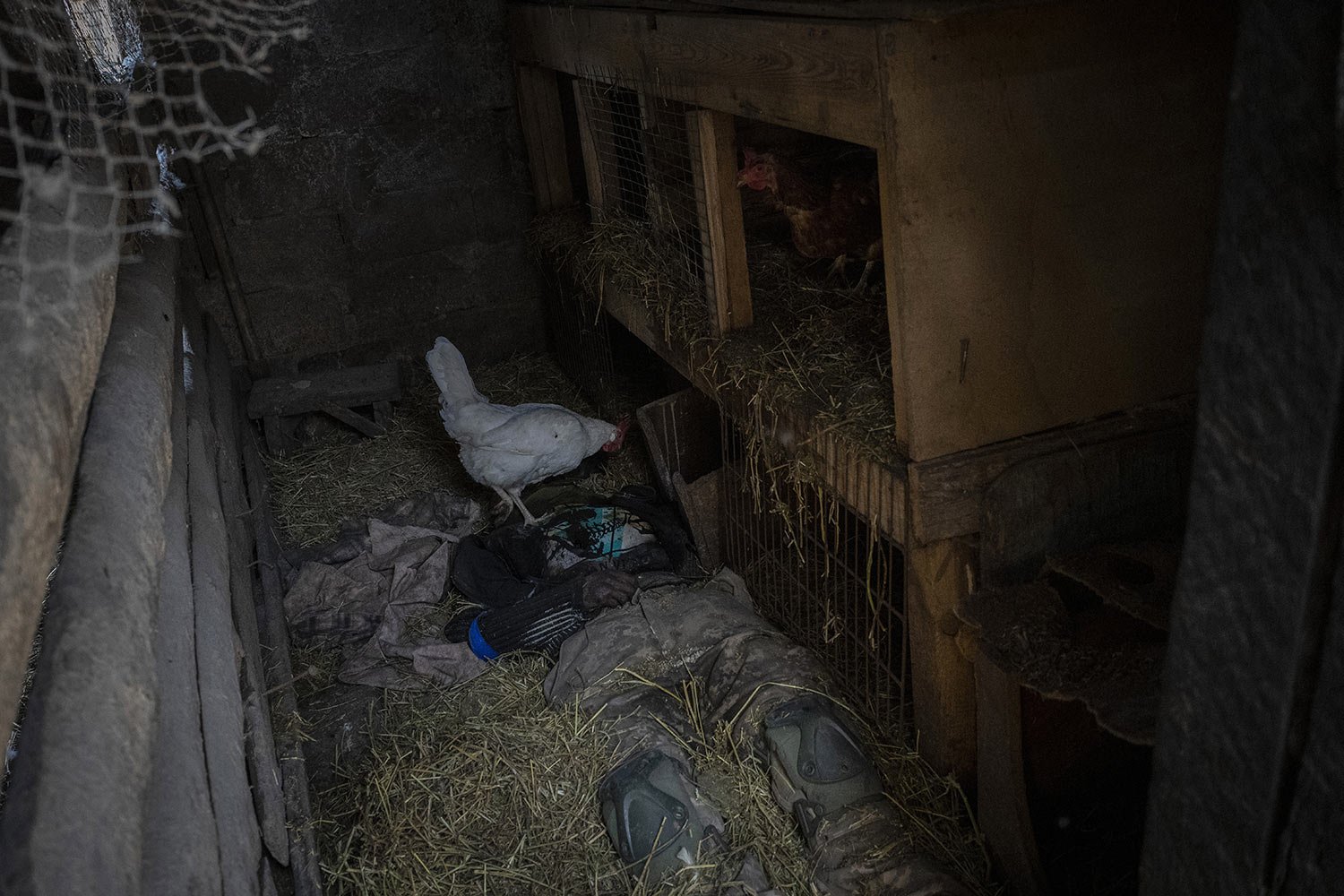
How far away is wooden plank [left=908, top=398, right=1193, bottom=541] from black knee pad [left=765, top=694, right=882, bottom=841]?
30.0 inches

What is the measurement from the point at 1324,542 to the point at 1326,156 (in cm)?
47

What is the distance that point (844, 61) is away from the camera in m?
2.16

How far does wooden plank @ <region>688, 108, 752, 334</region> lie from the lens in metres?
3.09

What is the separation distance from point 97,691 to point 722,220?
2.40m

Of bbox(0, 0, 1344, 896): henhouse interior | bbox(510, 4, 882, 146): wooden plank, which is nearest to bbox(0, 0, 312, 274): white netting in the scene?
bbox(0, 0, 1344, 896): henhouse interior

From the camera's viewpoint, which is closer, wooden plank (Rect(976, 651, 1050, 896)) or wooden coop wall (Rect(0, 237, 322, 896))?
wooden coop wall (Rect(0, 237, 322, 896))

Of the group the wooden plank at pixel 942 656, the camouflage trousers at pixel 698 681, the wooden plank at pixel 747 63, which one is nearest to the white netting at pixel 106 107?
the wooden plank at pixel 747 63

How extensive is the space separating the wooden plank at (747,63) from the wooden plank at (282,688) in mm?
2292

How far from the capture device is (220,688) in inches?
86.7

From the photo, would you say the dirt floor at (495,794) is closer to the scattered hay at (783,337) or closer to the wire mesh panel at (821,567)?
the wire mesh panel at (821,567)

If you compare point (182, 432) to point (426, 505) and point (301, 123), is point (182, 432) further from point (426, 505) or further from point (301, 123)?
point (301, 123)

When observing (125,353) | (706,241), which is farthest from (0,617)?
(706,241)

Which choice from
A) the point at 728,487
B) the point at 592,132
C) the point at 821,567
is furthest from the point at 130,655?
the point at 592,132

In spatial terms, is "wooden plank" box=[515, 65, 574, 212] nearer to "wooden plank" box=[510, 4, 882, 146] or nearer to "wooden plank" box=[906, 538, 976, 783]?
"wooden plank" box=[510, 4, 882, 146]
